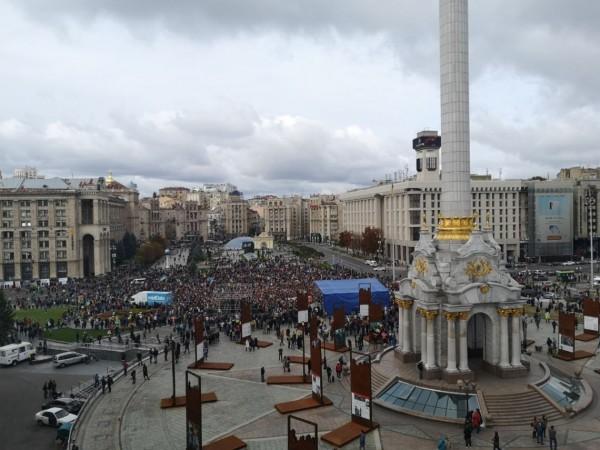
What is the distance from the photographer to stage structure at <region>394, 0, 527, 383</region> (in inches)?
1070

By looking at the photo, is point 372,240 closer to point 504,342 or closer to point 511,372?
point 504,342

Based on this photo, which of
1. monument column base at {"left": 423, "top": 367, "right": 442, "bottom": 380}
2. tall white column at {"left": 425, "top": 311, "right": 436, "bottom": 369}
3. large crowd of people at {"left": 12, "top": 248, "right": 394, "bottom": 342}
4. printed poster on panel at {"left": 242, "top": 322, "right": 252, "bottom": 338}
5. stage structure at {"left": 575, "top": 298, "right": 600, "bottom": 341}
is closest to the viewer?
monument column base at {"left": 423, "top": 367, "right": 442, "bottom": 380}

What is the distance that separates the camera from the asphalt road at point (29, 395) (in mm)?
23812

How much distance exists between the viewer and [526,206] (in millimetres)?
97062

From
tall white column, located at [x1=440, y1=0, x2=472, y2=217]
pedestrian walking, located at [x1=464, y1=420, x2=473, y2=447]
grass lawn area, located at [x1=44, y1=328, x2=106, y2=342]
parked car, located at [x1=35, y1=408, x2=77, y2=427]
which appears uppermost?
tall white column, located at [x1=440, y1=0, x2=472, y2=217]

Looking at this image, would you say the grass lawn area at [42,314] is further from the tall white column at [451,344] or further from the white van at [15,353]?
the tall white column at [451,344]

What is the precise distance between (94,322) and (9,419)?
20.8 m

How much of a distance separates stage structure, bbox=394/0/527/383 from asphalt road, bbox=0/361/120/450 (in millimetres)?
18901

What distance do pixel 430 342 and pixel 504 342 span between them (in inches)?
153

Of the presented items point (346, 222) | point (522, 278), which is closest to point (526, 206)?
point (522, 278)

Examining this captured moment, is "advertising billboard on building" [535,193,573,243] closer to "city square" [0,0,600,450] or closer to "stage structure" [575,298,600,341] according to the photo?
"city square" [0,0,600,450]

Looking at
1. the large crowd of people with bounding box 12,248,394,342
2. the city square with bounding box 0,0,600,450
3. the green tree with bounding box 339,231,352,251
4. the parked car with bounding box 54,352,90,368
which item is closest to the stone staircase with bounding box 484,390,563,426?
the city square with bounding box 0,0,600,450

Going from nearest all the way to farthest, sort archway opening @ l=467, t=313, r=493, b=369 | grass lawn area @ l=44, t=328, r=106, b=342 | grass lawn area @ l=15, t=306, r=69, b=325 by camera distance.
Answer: archway opening @ l=467, t=313, r=493, b=369
grass lawn area @ l=44, t=328, r=106, b=342
grass lawn area @ l=15, t=306, r=69, b=325

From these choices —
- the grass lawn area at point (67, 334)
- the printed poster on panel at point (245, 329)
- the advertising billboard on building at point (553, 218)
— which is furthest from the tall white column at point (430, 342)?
the advertising billboard on building at point (553, 218)
